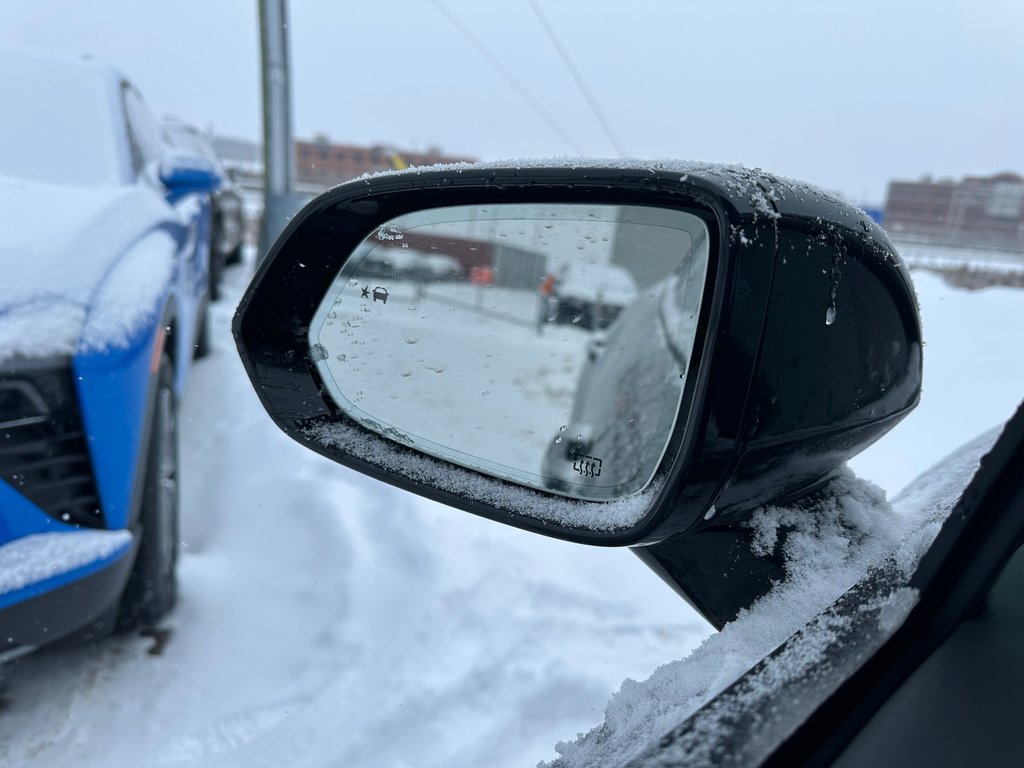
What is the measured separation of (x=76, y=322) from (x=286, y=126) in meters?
5.76

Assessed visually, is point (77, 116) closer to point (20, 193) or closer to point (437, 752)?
point (20, 193)

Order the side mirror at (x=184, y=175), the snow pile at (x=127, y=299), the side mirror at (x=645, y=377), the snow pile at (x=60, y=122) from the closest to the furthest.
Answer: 1. the side mirror at (x=645, y=377)
2. the snow pile at (x=127, y=299)
3. the snow pile at (x=60, y=122)
4. the side mirror at (x=184, y=175)

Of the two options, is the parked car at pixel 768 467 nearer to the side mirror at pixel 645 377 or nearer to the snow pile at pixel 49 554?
the side mirror at pixel 645 377

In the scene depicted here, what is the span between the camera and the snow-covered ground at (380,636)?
7.65ft

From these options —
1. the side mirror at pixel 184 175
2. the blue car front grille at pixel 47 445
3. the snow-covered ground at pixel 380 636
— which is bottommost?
the snow-covered ground at pixel 380 636

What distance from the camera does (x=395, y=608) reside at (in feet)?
10.1

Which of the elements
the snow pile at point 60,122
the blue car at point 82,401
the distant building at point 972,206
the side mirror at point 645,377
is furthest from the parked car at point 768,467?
the snow pile at point 60,122

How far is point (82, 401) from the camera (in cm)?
202

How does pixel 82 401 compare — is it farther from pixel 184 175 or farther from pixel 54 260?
pixel 184 175

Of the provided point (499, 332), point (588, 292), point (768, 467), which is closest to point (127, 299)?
point (499, 332)

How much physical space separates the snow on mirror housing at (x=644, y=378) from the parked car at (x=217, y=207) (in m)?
6.05

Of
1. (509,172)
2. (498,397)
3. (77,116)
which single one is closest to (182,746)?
(498,397)

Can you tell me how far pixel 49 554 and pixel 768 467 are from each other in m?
1.95

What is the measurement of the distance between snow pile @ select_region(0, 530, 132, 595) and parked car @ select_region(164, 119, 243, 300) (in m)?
5.58
